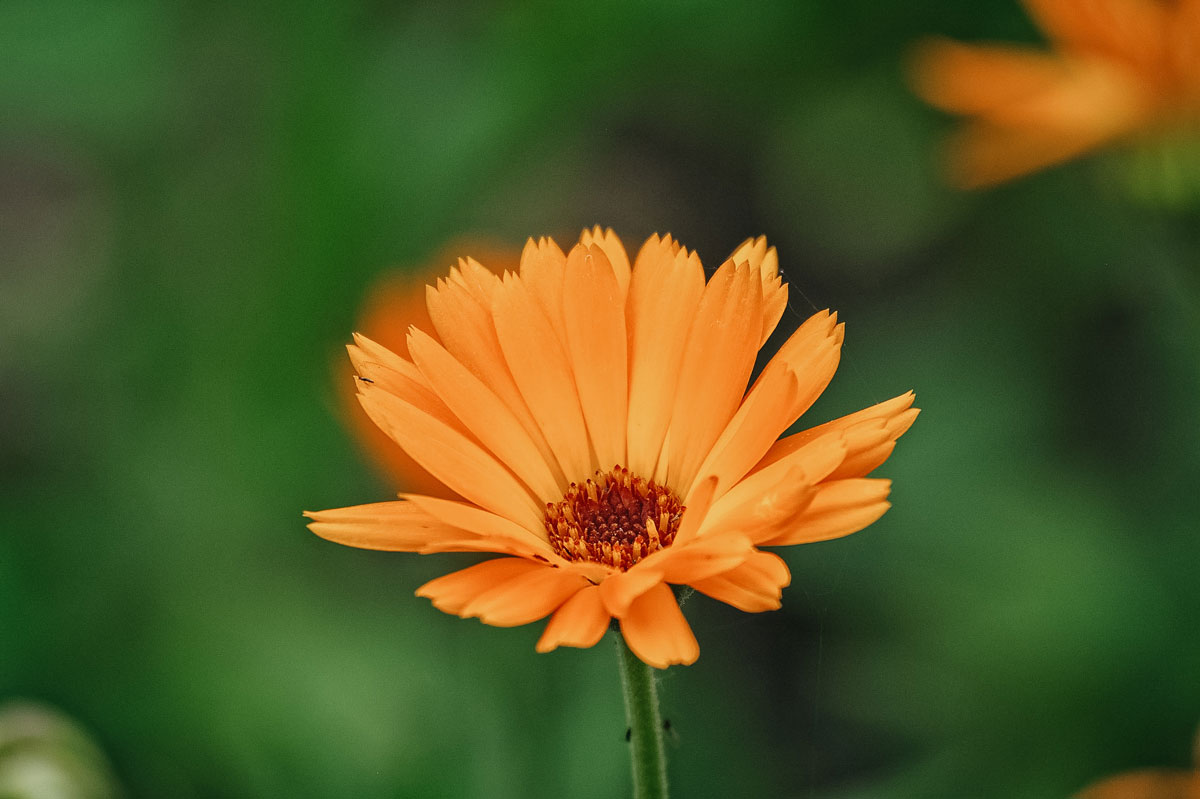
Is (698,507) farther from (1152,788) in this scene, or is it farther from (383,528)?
(1152,788)

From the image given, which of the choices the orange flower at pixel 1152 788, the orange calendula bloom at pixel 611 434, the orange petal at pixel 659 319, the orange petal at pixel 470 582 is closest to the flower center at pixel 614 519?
the orange calendula bloom at pixel 611 434

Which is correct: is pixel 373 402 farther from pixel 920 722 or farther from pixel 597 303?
pixel 920 722

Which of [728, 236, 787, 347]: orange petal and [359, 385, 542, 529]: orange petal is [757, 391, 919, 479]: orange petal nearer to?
[728, 236, 787, 347]: orange petal

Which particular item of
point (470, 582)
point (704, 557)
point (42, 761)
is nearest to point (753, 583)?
point (704, 557)

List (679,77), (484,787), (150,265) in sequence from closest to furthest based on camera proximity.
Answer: (484,787) < (150,265) < (679,77)

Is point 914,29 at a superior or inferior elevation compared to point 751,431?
superior

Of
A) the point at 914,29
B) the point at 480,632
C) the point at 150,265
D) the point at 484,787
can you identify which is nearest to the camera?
the point at 484,787

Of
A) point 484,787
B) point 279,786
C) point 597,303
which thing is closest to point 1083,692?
point 484,787

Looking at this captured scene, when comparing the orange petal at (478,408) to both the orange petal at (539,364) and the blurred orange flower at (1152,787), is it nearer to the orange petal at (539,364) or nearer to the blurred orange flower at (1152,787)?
the orange petal at (539,364)
